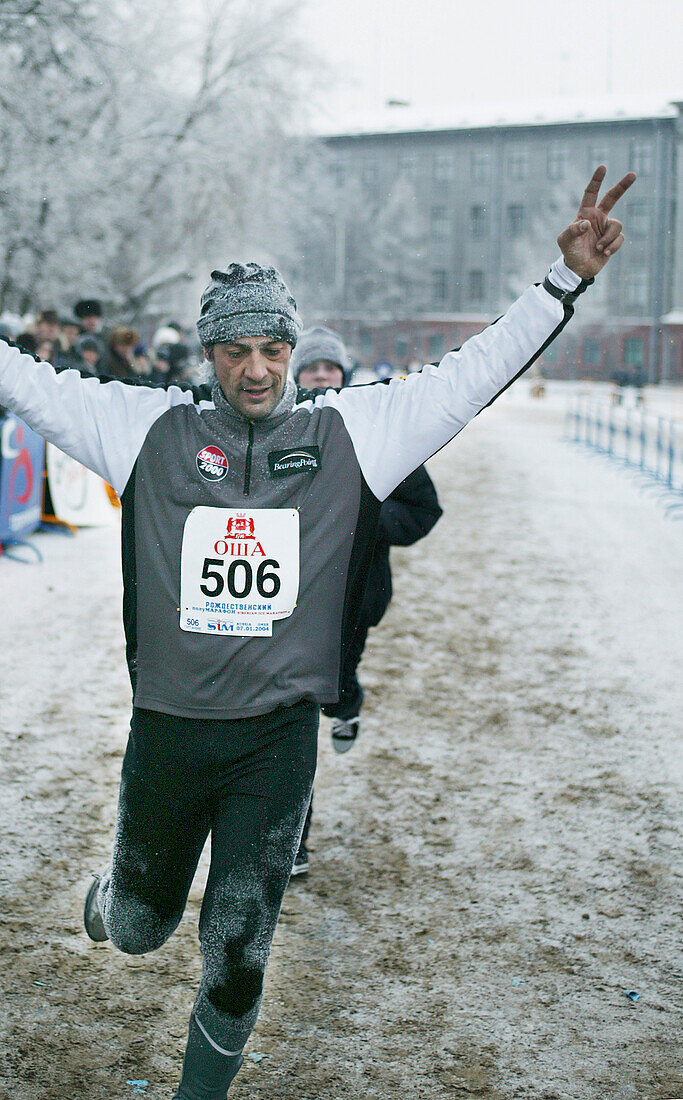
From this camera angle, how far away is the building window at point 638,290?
55625mm

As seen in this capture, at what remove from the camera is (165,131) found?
22.4m

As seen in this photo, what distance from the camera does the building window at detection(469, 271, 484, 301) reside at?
61062 millimetres

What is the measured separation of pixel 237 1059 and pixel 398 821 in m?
2.10

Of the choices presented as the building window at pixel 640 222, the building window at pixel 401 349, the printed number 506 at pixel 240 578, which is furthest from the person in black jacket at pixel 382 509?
the building window at pixel 640 222

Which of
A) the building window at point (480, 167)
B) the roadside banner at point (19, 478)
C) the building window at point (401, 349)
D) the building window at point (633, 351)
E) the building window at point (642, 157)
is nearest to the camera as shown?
the roadside banner at point (19, 478)

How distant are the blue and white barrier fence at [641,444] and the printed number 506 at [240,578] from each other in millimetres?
12998

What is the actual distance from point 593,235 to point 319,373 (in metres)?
1.94

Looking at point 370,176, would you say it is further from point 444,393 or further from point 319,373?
point 444,393

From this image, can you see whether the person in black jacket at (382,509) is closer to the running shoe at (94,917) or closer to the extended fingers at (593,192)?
the running shoe at (94,917)

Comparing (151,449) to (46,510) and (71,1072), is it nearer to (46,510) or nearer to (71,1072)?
(71,1072)

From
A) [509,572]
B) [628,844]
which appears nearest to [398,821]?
[628,844]

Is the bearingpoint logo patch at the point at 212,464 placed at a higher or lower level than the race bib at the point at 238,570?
higher

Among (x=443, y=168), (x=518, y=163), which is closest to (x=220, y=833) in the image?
(x=443, y=168)

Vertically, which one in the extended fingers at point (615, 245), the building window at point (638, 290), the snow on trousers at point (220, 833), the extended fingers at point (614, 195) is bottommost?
the snow on trousers at point (220, 833)
